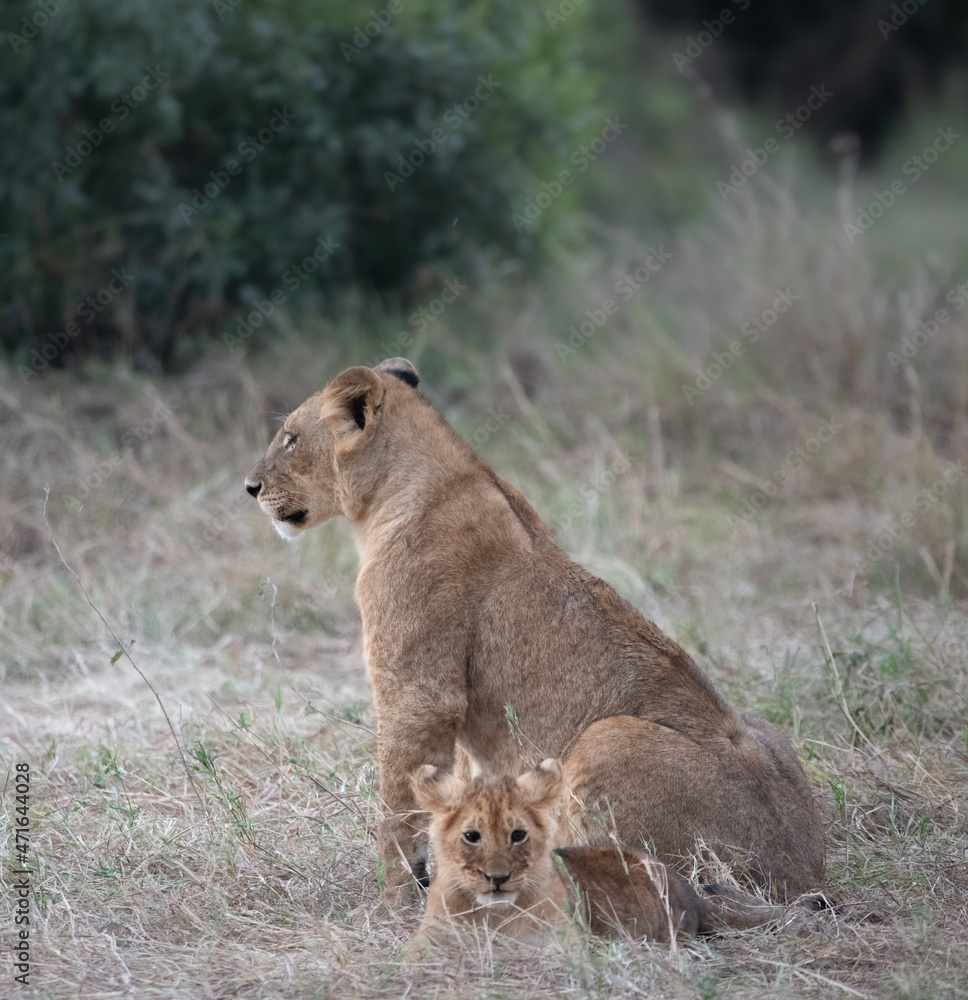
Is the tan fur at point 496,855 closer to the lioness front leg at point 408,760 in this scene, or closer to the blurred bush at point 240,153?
the lioness front leg at point 408,760

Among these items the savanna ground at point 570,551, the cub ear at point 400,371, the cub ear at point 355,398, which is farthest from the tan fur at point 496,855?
the cub ear at point 400,371

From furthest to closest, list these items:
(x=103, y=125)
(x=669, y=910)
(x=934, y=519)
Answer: (x=103, y=125) < (x=934, y=519) < (x=669, y=910)

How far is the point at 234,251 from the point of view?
11016mm

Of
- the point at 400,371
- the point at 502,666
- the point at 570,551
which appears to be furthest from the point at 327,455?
the point at 570,551

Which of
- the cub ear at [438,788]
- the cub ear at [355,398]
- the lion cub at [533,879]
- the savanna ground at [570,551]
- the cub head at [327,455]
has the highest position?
the cub ear at [355,398]

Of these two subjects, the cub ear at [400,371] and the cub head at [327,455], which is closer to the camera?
the cub head at [327,455]

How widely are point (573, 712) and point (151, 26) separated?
24.0 ft

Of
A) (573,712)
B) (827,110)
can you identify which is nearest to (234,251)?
(573,712)

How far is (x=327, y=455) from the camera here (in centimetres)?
490

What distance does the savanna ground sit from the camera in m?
3.76

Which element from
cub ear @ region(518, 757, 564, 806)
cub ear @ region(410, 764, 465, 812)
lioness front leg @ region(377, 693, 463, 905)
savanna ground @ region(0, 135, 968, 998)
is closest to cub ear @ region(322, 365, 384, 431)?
savanna ground @ region(0, 135, 968, 998)

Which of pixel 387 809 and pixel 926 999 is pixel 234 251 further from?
pixel 926 999

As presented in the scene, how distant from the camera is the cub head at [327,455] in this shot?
479cm

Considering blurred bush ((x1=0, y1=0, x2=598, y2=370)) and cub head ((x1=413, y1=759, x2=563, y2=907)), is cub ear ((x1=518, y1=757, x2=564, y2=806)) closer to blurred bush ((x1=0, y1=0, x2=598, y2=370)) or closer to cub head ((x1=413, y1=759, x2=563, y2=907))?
cub head ((x1=413, y1=759, x2=563, y2=907))
